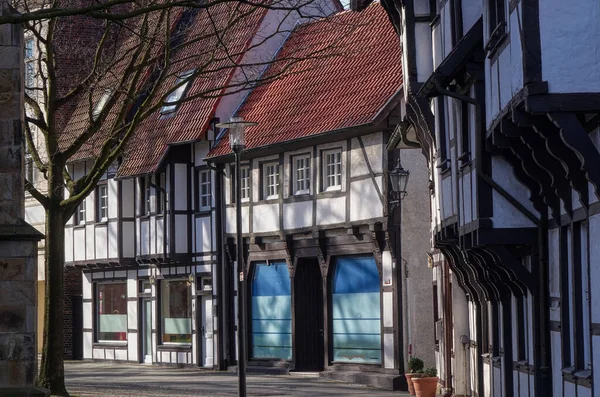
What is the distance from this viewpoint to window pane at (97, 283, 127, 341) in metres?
42.8

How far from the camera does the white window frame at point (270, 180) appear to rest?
113 feet

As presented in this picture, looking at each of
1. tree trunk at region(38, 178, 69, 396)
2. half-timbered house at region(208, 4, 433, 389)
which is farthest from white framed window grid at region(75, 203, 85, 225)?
tree trunk at region(38, 178, 69, 396)

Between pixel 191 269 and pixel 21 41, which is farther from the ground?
pixel 21 41

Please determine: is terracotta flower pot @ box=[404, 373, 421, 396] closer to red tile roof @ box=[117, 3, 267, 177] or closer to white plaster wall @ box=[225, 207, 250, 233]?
white plaster wall @ box=[225, 207, 250, 233]

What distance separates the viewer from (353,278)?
1270 inches

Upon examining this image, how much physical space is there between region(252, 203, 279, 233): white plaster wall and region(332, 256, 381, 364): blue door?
91.1 inches

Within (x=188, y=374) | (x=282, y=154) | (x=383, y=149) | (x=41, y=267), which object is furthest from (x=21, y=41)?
(x=41, y=267)

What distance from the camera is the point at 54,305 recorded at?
24.3 metres

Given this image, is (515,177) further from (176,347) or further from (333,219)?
(176,347)

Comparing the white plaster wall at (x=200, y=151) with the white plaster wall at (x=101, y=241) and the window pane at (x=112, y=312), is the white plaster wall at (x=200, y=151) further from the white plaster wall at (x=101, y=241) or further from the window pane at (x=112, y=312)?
the window pane at (x=112, y=312)

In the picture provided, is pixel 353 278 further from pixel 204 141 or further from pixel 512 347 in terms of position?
pixel 512 347

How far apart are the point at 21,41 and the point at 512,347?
7692 millimetres

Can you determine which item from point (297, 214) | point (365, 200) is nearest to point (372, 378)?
point (365, 200)

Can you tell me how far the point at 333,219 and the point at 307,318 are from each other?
130 inches
